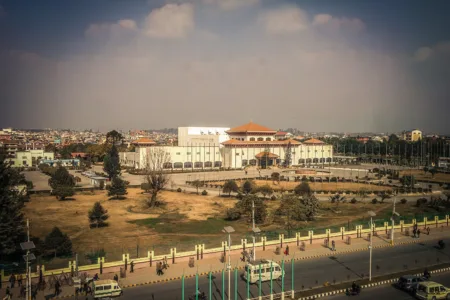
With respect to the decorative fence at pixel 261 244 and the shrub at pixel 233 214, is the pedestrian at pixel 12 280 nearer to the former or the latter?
the decorative fence at pixel 261 244

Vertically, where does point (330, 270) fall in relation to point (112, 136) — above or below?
below

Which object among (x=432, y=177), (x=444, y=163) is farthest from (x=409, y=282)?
(x=444, y=163)

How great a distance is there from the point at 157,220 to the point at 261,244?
12831 mm

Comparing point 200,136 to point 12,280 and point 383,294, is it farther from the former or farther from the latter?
point 383,294

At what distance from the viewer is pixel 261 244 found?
24266mm

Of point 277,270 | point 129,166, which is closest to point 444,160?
point 129,166

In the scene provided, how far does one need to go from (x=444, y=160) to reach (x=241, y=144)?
43.5 meters

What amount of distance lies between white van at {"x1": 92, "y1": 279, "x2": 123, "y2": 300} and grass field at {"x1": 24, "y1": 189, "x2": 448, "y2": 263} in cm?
369

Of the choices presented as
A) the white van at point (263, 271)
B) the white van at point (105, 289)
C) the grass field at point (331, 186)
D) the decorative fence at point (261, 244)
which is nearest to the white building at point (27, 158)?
the grass field at point (331, 186)

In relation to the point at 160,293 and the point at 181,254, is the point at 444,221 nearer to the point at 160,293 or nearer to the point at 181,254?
the point at 181,254

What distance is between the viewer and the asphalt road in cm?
1762

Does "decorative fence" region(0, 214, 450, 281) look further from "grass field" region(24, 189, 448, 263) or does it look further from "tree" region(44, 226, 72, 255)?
"tree" region(44, 226, 72, 255)

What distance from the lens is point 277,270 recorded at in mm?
18953

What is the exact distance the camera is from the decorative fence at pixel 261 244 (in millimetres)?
19891
